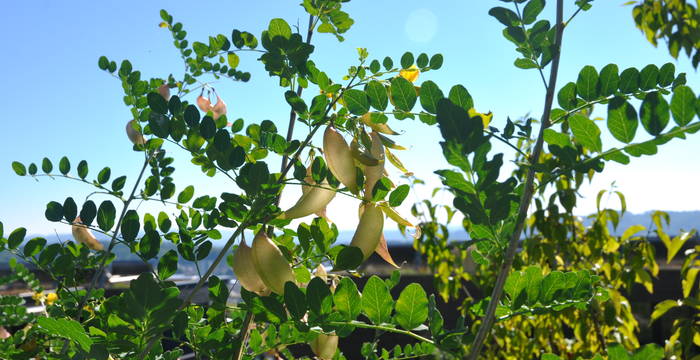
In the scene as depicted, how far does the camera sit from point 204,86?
3.16 feet

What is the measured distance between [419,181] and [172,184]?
1.35 metres

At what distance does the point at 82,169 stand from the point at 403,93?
508 mm

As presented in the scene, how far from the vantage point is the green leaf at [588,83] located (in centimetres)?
44

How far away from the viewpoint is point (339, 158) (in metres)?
0.49

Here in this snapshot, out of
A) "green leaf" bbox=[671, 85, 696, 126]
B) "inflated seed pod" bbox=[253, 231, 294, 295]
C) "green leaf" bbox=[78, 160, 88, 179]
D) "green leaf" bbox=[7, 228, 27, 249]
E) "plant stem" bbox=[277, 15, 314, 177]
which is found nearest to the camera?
"green leaf" bbox=[671, 85, 696, 126]

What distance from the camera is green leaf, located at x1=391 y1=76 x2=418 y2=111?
1.53ft

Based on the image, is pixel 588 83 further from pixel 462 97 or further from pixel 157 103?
pixel 157 103

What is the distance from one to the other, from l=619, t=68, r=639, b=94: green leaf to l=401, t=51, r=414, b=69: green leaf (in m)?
0.21

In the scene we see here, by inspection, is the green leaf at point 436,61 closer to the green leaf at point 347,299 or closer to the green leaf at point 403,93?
the green leaf at point 403,93

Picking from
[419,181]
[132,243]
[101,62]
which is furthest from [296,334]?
[419,181]

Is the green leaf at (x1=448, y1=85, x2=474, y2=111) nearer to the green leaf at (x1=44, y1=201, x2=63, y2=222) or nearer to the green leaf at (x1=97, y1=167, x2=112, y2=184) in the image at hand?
the green leaf at (x1=44, y1=201, x2=63, y2=222)

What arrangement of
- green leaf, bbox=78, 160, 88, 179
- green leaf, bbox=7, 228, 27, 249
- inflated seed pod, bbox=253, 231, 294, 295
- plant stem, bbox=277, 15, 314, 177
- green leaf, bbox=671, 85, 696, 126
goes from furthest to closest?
1. green leaf, bbox=78, 160, 88, 179
2. green leaf, bbox=7, 228, 27, 249
3. plant stem, bbox=277, 15, 314, 177
4. inflated seed pod, bbox=253, 231, 294, 295
5. green leaf, bbox=671, 85, 696, 126

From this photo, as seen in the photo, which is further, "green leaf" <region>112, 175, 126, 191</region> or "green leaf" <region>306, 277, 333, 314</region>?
"green leaf" <region>112, 175, 126, 191</region>

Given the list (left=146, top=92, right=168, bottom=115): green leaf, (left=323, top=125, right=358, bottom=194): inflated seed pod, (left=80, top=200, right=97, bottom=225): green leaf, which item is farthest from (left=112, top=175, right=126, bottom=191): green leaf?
(left=323, top=125, right=358, bottom=194): inflated seed pod
